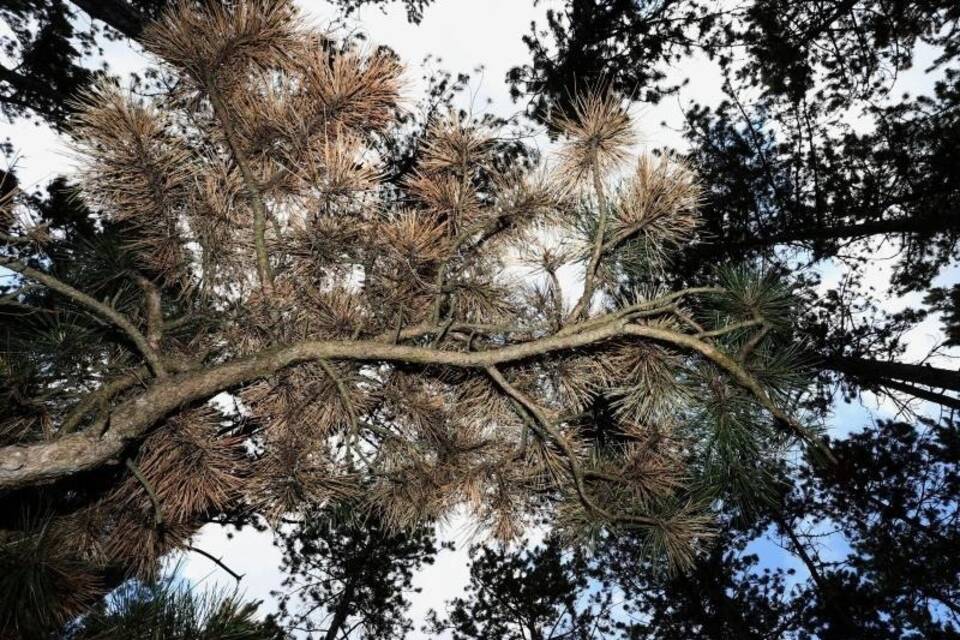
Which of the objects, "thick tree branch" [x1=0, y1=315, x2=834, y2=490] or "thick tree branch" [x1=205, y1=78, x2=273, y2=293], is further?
"thick tree branch" [x1=205, y1=78, x2=273, y2=293]

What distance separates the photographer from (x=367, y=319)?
2.55 meters

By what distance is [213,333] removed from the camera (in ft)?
8.87

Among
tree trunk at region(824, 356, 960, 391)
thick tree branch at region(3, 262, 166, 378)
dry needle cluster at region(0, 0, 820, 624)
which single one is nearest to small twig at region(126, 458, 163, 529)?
dry needle cluster at region(0, 0, 820, 624)

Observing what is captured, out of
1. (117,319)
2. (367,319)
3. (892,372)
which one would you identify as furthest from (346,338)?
(892,372)

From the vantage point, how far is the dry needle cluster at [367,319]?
2363 mm

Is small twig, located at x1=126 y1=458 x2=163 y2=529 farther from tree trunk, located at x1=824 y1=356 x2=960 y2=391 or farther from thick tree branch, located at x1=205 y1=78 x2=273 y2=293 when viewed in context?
tree trunk, located at x1=824 y1=356 x2=960 y2=391

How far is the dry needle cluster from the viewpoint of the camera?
7.75ft

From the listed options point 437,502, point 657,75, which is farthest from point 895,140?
point 437,502

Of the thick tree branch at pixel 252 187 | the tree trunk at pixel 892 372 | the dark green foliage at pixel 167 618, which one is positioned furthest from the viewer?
the tree trunk at pixel 892 372

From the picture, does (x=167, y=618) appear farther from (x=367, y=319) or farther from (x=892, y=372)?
(x=892, y=372)

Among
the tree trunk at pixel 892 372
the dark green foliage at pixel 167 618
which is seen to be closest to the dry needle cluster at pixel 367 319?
the dark green foliage at pixel 167 618

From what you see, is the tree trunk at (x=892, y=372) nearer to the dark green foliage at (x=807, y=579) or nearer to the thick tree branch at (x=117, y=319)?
the dark green foliage at (x=807, y=579)

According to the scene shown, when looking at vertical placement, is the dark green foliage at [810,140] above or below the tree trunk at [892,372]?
above

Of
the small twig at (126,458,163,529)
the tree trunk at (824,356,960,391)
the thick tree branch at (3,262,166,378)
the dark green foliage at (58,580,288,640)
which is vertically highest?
the tree trunk at (824,356,960,391)
